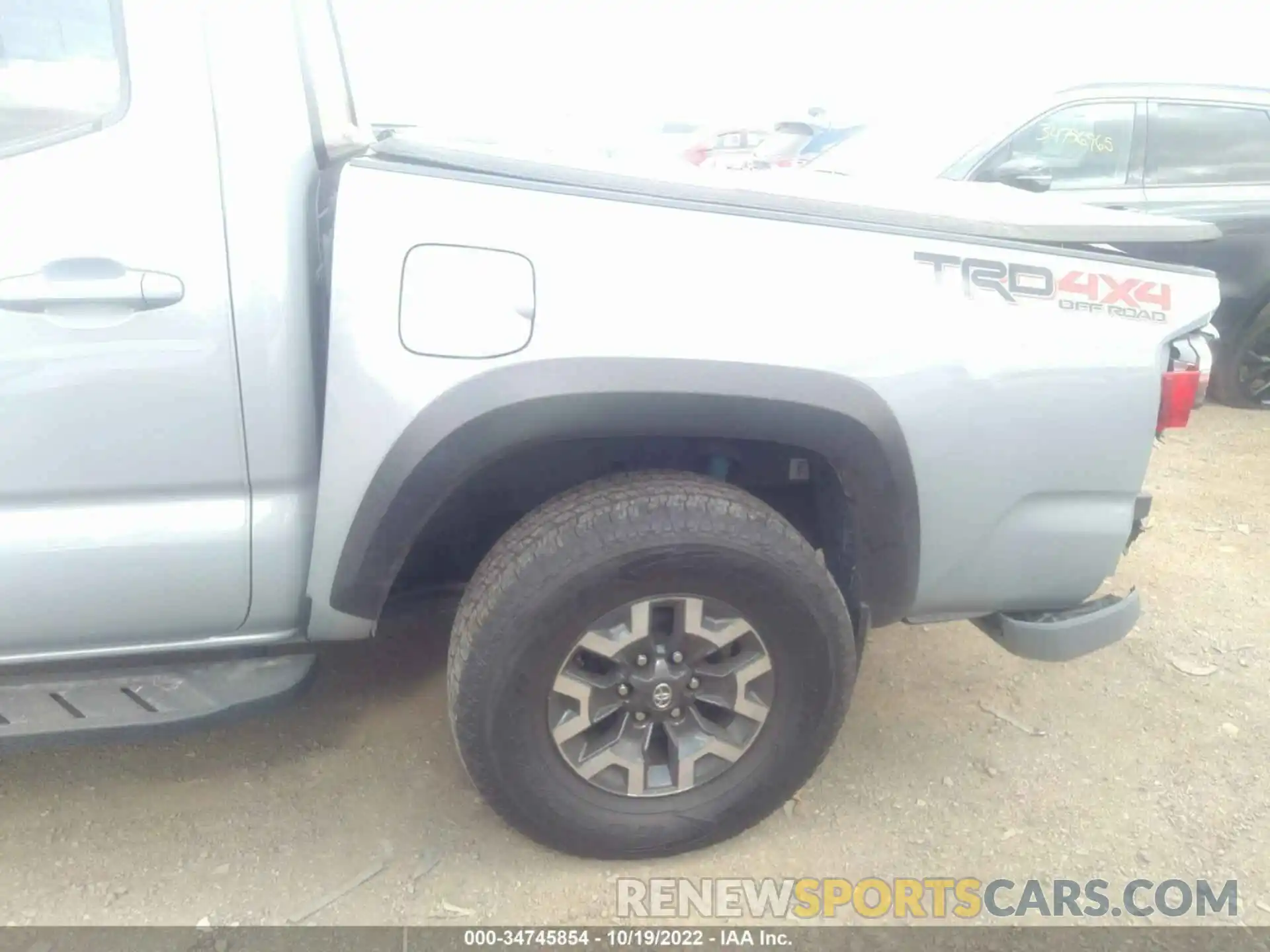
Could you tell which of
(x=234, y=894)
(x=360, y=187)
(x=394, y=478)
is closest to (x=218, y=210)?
(x=360, y=187)

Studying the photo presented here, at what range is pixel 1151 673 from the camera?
2850 mm

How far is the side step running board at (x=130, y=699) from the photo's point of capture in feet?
6.08

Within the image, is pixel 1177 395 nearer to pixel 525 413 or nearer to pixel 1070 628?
pixel 1070 628

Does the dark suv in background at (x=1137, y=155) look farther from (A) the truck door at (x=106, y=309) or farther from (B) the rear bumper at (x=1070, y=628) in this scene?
(A) the truck door at (x=106, y=309)

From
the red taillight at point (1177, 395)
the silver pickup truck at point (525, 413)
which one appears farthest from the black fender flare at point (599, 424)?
the red taillight at point (1177, 395)

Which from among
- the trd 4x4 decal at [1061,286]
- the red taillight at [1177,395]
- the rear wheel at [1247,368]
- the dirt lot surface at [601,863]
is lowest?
the dirt lot surface at [601,863]

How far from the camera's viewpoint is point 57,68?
169 centimetres

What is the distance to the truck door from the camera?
64.0 inches

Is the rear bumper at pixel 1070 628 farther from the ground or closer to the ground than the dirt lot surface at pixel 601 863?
farther from the ground

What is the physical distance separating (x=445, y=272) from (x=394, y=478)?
399 millimetres

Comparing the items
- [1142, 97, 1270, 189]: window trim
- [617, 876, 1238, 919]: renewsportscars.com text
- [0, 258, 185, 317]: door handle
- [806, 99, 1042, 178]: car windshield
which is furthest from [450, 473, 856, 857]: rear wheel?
[1142, 97, 1270, 189]: window trim

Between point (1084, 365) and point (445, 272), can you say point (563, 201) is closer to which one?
point (445, 272)

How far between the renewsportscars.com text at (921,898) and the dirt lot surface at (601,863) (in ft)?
0.10

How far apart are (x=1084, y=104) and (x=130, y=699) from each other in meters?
4.82
